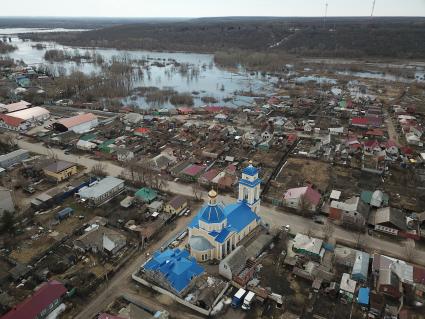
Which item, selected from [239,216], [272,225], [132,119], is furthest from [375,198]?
[132,119]

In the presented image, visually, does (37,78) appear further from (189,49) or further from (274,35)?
(274,35)

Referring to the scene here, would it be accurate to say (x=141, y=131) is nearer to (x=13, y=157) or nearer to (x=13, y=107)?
(x=13, y=157)

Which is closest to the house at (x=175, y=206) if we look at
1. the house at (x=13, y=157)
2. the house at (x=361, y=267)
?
the house at (x=361, y=267)

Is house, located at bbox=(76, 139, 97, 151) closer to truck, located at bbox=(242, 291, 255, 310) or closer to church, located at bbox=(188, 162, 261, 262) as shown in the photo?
church, located at bbox=(188, 162, 261, 262)

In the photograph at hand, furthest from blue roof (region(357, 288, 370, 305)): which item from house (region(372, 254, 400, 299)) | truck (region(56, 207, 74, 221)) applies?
truck (region(56, 207, 74, 221))

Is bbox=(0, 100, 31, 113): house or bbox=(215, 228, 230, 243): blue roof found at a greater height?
bbox=(0, 100, 31, 113): house

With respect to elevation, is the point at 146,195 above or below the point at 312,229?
above
